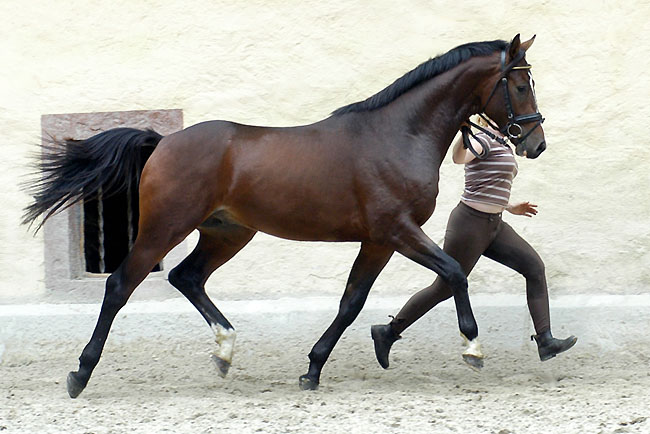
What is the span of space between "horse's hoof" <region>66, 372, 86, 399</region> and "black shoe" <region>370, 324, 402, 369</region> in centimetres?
170

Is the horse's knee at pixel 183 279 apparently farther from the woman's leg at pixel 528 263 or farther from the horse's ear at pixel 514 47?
the horse's ear at pixel 514 47

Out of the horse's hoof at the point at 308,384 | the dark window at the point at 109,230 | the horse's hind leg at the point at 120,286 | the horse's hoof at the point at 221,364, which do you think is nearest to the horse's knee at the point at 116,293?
the horse's hind leg at the point at 120,286

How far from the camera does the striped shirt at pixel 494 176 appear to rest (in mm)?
4840

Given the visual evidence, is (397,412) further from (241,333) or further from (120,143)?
(120,143)

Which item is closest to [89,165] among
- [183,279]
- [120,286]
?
[120,286]

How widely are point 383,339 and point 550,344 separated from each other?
3.15 ft

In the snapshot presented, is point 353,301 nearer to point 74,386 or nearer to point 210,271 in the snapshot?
point 210,271

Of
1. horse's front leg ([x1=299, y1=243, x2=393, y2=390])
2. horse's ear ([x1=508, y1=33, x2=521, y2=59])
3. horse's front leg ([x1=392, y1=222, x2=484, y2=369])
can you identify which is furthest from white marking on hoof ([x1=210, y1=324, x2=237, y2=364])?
horse's ear ([x1=508, y1=33, x2=521, y2=59])

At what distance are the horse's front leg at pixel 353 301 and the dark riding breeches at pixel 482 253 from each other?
35 cm

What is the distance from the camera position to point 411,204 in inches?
180

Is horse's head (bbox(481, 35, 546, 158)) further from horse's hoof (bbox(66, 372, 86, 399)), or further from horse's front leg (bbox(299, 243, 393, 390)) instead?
horse's hoof (bbox(66, 372, 86, 399))

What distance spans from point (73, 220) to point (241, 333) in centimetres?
146

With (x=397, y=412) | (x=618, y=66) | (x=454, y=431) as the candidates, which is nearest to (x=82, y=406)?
(x=397, y=412)

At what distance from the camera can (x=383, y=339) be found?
511cm
